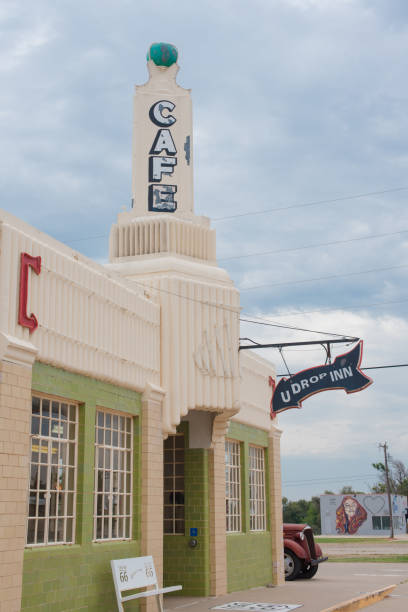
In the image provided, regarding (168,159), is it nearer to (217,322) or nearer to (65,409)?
(217,322)

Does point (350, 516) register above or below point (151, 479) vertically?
below

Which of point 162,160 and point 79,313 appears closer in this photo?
point 79,313

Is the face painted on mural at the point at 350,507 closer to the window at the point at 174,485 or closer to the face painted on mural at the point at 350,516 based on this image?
the face painted on mural at the point at 350,516

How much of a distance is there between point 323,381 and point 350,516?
6028 cm

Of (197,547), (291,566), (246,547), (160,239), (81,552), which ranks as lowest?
(291,566)

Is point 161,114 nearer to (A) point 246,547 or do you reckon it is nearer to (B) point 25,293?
(B) point 25,293

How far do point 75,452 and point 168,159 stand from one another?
735 cm

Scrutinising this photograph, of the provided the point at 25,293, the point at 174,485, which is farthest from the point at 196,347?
the point at 25,293

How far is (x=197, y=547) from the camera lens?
15.9 meters

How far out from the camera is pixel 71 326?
1168cm

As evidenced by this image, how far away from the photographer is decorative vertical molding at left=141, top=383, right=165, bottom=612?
13.3 meters

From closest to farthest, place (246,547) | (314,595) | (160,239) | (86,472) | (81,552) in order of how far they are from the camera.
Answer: (81,552) < (86,472) < (160,239) < (314,595) < (246,547)

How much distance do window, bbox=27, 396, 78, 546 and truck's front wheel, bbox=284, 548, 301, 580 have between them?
40.0 ft

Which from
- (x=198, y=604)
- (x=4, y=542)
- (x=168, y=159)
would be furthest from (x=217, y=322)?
Answer: (x=4, y=542)
